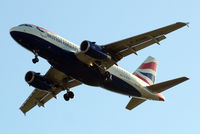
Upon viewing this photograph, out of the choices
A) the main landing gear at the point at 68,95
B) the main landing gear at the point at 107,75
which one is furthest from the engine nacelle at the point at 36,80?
the main landing gear at the point at 107,75

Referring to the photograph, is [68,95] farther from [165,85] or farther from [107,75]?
[165,85]

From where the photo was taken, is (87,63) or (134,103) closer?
(87,63)

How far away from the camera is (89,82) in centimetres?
4728

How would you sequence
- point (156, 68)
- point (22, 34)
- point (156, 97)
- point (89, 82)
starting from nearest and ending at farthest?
point (22, 34) < point (89, 82) < point (156, 97) < point (156, 68)

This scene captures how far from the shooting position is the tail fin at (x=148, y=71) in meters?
55.4

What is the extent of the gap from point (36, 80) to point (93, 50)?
8383 mm

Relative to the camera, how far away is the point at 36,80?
161 ft

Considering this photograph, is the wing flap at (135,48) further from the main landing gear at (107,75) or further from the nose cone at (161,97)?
the nose cone at (161,97)

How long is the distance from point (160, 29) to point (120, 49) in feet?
15.5

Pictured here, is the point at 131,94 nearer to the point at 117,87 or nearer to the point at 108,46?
the point at 117,87

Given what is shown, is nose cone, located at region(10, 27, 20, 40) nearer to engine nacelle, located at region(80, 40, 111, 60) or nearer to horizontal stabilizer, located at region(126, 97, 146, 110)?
engine nacelle, located at region(80, 40, 111, 60)

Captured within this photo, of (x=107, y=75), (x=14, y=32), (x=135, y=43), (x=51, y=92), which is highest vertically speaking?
(x=14, y=32)

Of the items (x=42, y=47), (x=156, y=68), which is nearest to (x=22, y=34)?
(x=42, y=47)

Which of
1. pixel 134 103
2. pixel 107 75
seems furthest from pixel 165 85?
pixel 107 75
